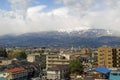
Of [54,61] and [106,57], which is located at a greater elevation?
[106,57]

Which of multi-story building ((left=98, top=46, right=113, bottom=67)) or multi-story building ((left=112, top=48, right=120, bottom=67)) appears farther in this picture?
multi-story building ((left=98, top=46, right=113, bottom=67))

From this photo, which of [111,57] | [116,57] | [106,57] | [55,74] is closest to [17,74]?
[55,74]

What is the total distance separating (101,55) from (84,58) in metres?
26.0

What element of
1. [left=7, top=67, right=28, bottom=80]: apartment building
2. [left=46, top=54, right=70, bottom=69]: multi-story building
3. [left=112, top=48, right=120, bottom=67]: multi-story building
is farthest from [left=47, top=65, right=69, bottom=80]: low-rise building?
[left=46, top=54, right=70, bottom=69]: multi-story building

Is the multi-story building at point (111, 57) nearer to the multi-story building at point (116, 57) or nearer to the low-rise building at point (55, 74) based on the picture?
the multi-story building at point (116, 57)

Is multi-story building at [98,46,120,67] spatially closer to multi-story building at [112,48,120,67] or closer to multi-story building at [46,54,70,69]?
multi-story building at [112,48,120,67]

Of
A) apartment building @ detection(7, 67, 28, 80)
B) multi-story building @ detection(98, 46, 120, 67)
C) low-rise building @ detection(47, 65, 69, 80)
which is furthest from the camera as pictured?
multi-story building @ detection(98, 46, 120, 67)

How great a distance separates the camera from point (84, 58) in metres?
90.1

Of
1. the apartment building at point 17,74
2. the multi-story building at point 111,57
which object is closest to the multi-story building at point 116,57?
the multi-story building at point 111,57

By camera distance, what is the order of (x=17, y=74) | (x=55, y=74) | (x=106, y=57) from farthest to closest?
(x=106, y=57)
(x=55, y=74)
(x=17, y=74)

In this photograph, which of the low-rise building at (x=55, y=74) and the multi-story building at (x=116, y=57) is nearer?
the low-rise building at (x=55, y=74)

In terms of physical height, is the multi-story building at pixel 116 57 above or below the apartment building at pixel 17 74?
above

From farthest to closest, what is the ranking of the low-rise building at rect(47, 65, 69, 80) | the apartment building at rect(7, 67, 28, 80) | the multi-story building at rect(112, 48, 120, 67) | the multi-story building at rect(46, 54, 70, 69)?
the multi-story building at rect(46, 54, 70, 69)
the multi-story building at rect(112, 48, 120, 67)
the low-rise building at rect(47, 65, 69, 80)
the apartment building at rect(7, 67, 28, 80)

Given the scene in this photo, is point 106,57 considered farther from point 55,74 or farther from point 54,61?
point 54,61
